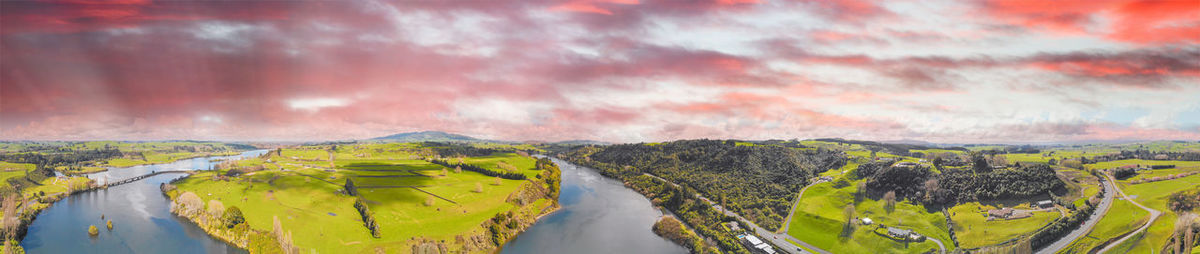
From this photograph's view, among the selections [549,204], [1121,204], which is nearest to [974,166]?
[1121,204]

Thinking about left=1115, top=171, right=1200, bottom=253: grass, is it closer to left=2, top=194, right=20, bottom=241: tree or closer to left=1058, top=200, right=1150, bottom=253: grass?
left=1058, top=200, right=1150, bottom=253: grass

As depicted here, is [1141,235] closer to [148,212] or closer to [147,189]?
[148,212]

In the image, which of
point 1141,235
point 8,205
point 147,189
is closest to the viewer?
point 1141,235

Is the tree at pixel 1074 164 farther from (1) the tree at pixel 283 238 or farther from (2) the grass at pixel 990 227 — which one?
(1) the tree at pixel 283 238

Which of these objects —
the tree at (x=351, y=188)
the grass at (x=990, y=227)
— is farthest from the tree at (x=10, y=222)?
the grass at (x=990, y=227)

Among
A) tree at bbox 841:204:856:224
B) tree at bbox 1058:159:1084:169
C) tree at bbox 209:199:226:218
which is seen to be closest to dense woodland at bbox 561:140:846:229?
tree at bbox 841:204:856:224

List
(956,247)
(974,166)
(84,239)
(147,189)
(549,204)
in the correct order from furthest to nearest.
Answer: (147,189) < (549,204) < (974,166) < (84,239) < (956,247)

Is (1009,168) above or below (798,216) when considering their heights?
above
